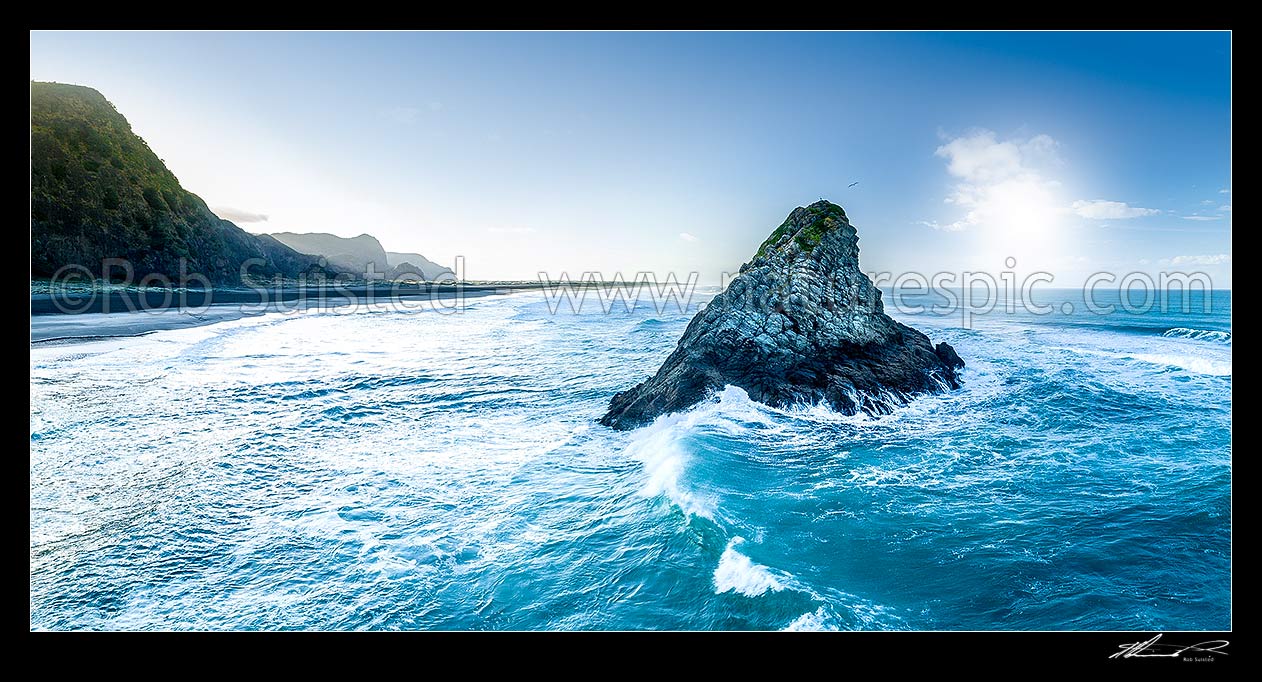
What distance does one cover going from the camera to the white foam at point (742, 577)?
6625 mm

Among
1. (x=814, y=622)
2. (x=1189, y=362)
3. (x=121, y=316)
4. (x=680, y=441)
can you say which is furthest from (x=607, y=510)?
(x=121, y=316)

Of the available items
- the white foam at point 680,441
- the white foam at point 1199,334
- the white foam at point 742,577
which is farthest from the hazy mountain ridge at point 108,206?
the white foam at point 1199,334

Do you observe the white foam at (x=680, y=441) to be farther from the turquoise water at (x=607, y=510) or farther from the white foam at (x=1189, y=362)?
the white foam at (x=1189, y=362)

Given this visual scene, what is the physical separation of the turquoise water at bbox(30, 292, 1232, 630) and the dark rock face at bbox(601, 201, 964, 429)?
96 cm

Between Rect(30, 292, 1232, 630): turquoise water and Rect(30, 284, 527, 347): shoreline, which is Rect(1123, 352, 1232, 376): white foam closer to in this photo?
Rect(30, 292, 1232, 630): turquoise water

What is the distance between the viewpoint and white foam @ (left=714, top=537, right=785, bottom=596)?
662 centimetres

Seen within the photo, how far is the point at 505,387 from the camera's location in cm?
1978

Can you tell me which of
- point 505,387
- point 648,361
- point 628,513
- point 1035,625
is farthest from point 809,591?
point 648,361
